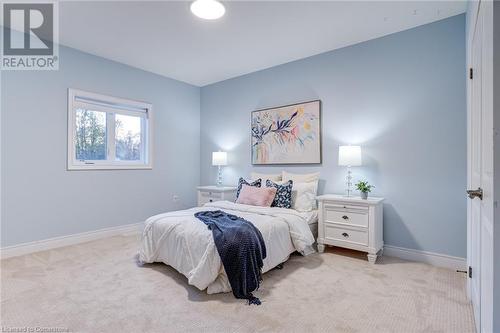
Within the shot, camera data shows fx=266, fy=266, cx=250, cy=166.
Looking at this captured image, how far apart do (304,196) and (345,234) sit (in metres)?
0.67

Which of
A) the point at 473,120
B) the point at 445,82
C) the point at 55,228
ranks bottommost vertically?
the point at 55,228

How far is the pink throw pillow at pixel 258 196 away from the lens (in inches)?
131

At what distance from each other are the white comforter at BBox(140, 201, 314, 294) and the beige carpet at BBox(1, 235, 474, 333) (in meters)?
0.13

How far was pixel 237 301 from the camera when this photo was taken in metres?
2.02

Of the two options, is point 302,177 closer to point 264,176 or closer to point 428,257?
point 264,176

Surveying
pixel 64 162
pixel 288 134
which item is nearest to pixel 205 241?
pixel 288 134

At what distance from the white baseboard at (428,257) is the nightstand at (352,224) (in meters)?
0.16

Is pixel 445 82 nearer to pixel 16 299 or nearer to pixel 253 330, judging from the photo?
pixel 253 330

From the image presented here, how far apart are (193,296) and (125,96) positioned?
319 centimetres

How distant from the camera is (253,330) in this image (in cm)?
167

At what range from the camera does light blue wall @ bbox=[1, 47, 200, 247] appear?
303cm

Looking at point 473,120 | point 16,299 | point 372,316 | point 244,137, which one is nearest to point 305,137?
point 244,137

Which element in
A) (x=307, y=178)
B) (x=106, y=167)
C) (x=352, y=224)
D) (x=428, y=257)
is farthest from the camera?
(x=106, y=167)

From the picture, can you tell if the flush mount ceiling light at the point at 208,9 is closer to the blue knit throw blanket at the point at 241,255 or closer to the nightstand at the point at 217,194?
the blue knit throw blanket at the point at 241,255
